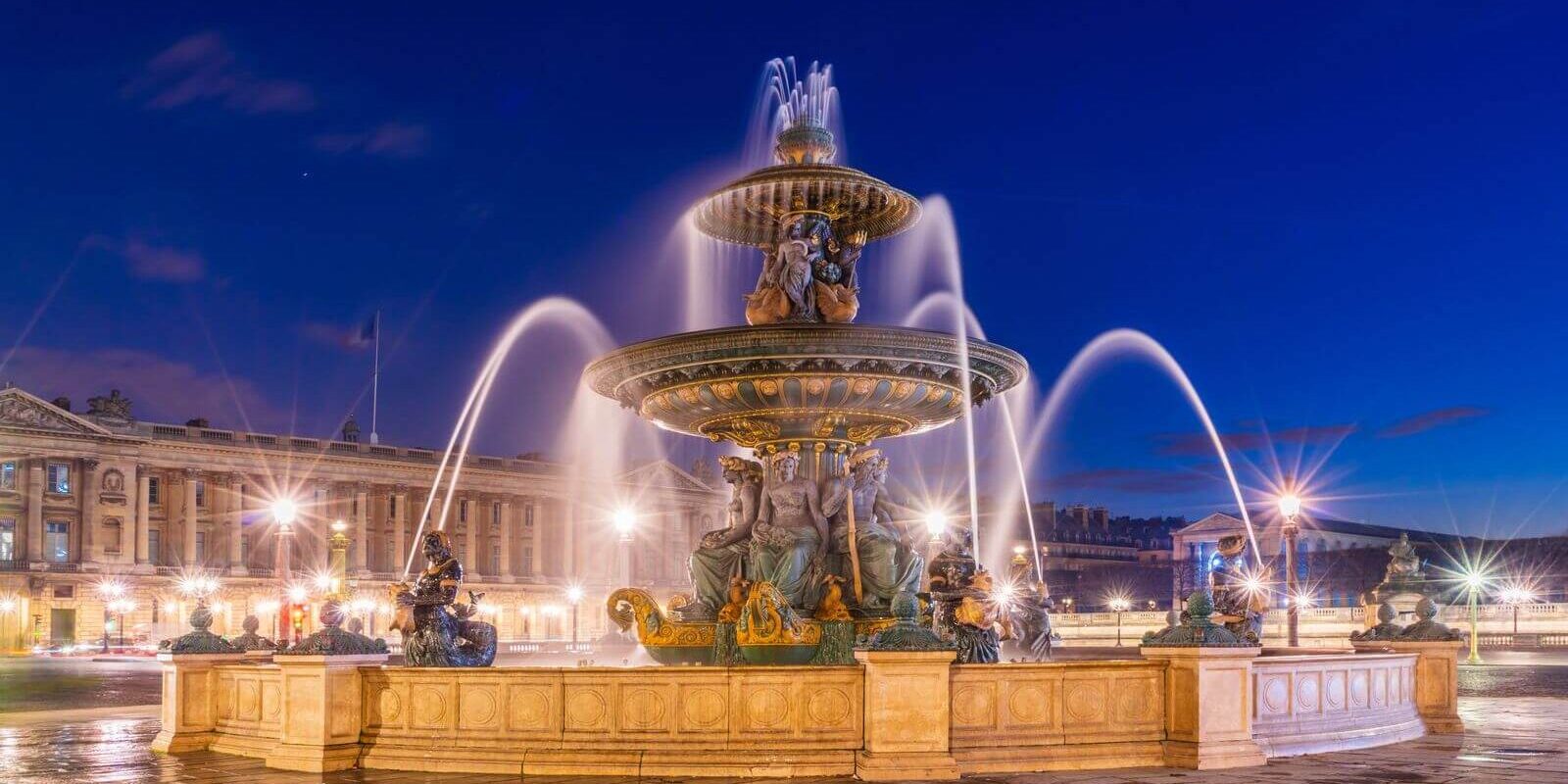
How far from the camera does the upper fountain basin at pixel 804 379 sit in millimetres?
13289

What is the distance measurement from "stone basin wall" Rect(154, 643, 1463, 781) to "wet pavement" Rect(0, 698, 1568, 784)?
19 cm

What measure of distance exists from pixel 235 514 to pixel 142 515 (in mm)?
5820

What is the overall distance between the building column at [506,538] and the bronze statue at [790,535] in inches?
3686

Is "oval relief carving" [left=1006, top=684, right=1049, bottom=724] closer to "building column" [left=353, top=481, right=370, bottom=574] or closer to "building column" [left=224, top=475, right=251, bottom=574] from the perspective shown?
"building column" [left=224, top=475, right=251, bottom=574]

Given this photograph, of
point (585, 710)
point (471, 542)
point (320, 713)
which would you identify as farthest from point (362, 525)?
point (585, 710)

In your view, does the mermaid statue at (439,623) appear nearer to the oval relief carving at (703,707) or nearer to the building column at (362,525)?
the oval relief carving at (703,707)

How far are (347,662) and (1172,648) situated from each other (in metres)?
5.81

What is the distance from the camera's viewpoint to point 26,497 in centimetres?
8344

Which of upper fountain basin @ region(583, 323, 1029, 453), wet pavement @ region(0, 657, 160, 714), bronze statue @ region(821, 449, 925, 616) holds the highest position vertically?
upper fountain basin @ region(583, 323, 1029, 453)

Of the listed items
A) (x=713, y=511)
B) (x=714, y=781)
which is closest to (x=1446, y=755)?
(x=714, y=781)

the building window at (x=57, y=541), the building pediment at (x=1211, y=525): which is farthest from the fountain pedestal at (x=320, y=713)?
the building pediment at (x=1211, y=525)

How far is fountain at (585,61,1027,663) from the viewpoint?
43.7 feet

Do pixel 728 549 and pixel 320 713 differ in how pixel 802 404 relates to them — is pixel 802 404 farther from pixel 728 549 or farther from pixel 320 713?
pixel 320 713

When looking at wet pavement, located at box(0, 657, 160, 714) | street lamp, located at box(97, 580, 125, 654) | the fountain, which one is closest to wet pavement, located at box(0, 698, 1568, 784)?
the fountain
